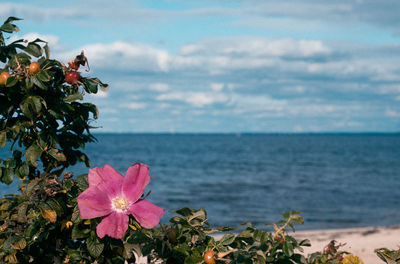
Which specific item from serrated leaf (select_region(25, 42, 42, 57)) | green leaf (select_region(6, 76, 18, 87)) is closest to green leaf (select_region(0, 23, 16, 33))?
serrated leaf (select_region(25, 42, 42, 57))

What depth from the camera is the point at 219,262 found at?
5.25 ft

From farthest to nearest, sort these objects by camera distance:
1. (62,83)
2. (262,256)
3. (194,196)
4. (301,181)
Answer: (301,181), (194,196), (62,83), (262,256)

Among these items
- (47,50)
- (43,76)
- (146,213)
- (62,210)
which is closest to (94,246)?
(62,210)

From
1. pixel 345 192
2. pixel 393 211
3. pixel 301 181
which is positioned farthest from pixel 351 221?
pixel 301 181

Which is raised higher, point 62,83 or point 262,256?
point 62,83

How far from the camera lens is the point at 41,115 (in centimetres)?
189

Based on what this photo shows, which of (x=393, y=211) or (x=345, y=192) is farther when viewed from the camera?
(x=345, y=192)

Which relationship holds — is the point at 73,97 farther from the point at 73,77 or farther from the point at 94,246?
Answer: the point at 94,246

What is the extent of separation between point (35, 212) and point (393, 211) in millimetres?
19758

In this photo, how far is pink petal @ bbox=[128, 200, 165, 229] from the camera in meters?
1.31

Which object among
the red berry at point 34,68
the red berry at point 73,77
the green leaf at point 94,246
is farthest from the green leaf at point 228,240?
the red berry at point 34,68

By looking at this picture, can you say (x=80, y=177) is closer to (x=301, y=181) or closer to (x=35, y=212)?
(x=35, y=212)

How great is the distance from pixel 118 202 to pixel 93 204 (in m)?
0.08

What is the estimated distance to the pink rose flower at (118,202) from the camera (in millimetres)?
1306
